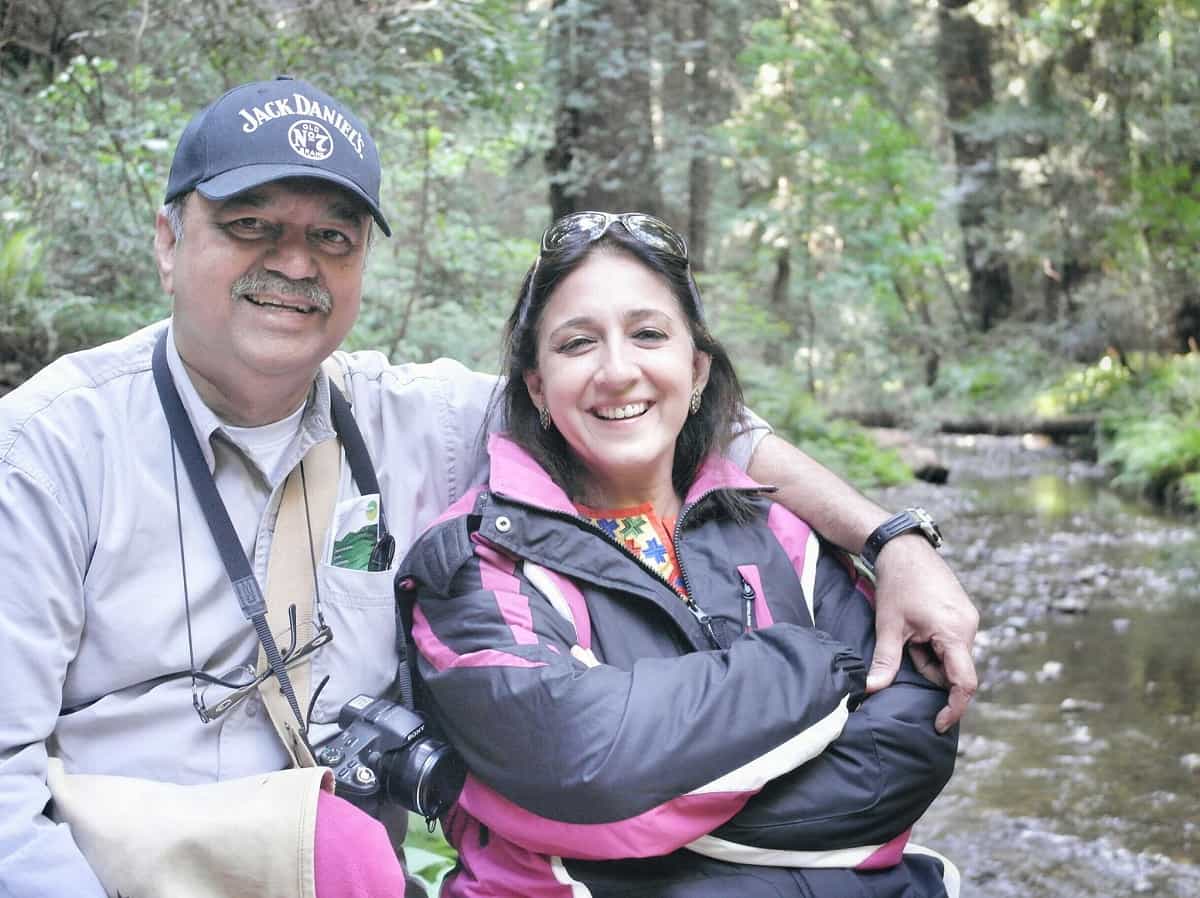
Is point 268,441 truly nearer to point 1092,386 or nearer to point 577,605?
point 577,605

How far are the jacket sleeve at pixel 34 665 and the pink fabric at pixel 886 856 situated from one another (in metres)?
1.48

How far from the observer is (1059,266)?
57.5 ft

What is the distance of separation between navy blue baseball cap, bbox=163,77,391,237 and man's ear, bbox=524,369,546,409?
1.68 feet

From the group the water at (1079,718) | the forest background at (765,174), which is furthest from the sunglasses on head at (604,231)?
the water at (1079,718)

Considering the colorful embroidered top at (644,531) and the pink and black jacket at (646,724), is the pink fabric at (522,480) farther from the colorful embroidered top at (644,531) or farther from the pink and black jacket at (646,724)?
the colorful embroidered top at (644,531)

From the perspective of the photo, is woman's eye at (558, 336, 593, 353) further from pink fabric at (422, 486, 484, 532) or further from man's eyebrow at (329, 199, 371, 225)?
man's eyebrow at (329, 199, 371, 225)

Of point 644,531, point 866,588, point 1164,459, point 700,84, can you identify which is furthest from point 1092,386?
point 644,531

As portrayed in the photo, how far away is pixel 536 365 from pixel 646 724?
1.06m

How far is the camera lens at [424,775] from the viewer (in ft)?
7.63

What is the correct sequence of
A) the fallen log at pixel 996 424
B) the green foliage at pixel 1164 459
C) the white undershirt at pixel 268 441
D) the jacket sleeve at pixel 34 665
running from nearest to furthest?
the jacket sleeve at pixel 34 665 → the white undershirt at pixel 268 441 → the green foliage at pixel 1164 459 → the fallen log at pixel 996 424

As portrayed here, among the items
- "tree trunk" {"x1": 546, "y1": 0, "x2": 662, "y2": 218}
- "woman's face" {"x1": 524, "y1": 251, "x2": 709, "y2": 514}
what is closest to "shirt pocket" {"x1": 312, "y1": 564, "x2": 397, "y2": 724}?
"woman's face" {"x1": 524, "y1": 251, "x2": 709, "y2": 514}

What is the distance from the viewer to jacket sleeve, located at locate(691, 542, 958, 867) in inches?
87.8

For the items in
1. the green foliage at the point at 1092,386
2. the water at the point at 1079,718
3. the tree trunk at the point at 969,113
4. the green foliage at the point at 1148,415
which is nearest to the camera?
the water at the point at 1079,718

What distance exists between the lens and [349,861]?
2.09 metres
